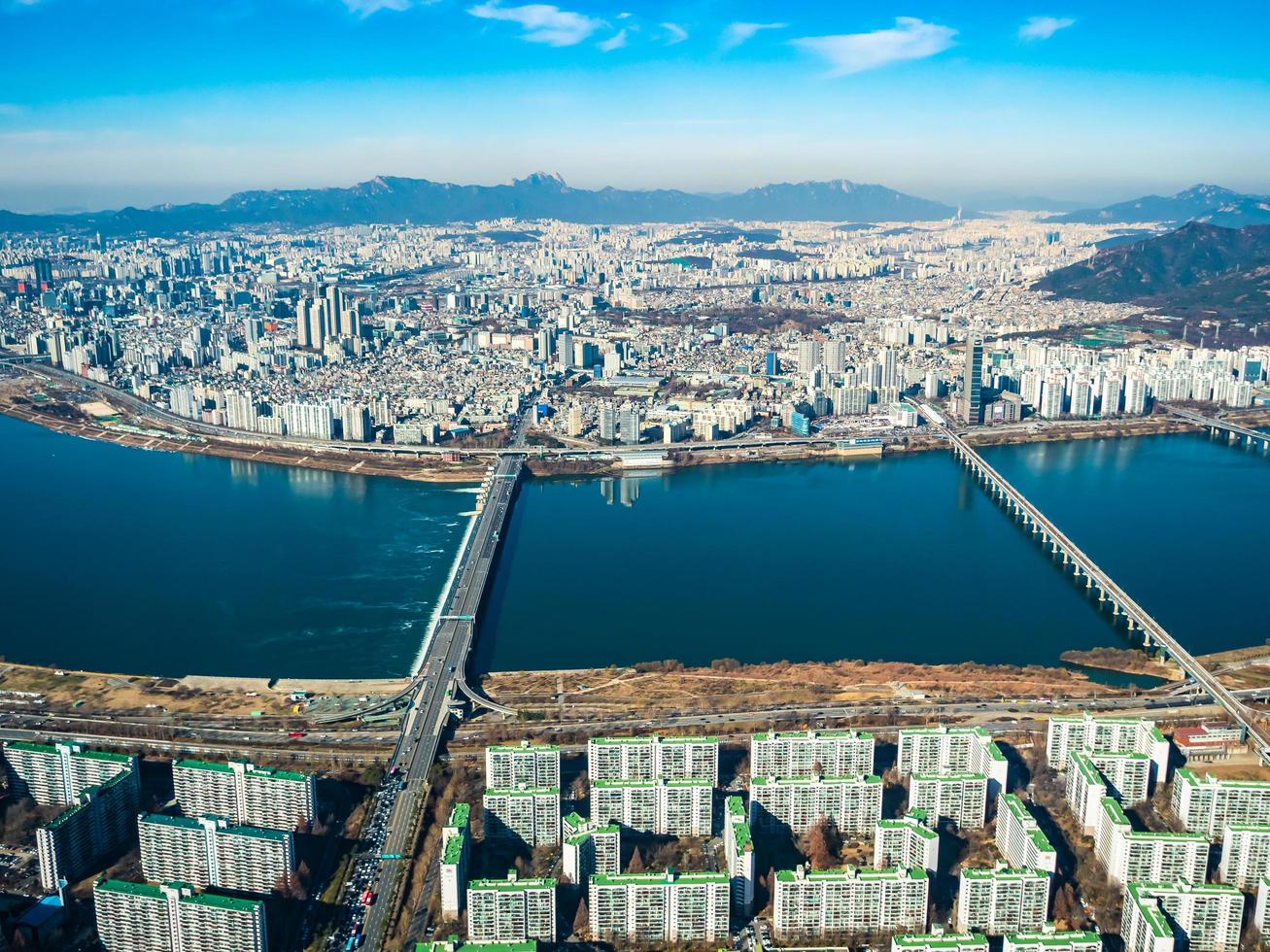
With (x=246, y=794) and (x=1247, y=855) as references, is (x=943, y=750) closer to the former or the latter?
(x=1247, y=855)

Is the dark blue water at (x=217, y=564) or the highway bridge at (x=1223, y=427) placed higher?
the highway bridge at (x=1223, y=427)

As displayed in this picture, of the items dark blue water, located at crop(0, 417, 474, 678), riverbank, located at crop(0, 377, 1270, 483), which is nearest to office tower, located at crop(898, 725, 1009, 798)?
dark blue water, located at crop(0, 417, 474, 678)

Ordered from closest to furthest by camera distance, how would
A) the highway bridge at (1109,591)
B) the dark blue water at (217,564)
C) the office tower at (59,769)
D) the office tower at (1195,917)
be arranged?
the office tower at (1195,917) → the office tower at (59,769) → the highway bridge at (1109,591) → the dark blue water at (217,564)

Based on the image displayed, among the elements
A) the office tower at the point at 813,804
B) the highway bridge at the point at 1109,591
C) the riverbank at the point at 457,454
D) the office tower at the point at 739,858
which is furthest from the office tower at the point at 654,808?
the riverbank at the point at 457,454

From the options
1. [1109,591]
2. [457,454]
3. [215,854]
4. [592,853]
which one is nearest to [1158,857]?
[592,853]

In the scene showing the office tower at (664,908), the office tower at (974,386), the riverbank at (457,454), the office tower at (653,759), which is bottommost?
the office tower at (664,908)

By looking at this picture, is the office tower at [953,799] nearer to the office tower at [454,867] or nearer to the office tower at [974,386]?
the office tower at [454,867]
